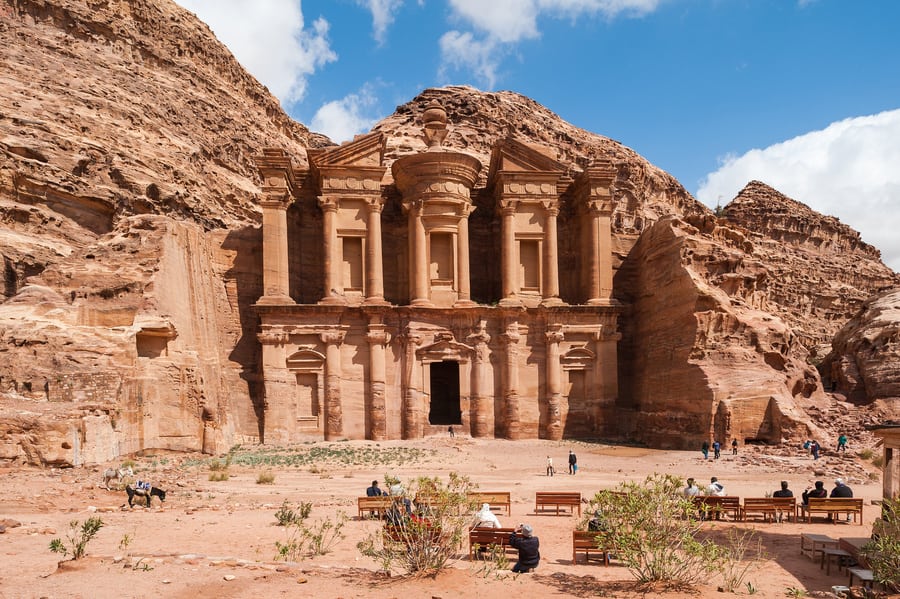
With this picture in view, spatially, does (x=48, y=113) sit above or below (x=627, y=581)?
above

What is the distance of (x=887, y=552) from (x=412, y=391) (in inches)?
966

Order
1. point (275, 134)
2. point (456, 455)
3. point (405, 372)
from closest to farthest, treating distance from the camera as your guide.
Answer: point (456, 455), point (405, 372), point (275, 134)

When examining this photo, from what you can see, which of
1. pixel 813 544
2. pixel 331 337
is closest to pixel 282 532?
pixel 813 544

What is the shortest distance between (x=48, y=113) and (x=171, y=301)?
37.3 feet

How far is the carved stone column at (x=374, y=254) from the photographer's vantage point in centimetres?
3347

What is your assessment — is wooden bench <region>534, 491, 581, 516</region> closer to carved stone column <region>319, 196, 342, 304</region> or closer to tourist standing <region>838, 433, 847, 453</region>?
tourist standing <region>838, 433, 847, 453</region>

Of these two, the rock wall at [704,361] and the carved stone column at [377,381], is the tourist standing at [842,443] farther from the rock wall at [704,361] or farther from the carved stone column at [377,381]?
the carved stone column at [377,381]

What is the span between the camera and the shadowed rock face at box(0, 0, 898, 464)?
784 inches

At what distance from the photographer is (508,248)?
3497cm

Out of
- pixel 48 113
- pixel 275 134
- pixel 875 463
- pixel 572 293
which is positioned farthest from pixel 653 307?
pixel 275 134

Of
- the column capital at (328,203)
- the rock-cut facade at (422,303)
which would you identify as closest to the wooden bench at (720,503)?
the rock-cut facade at (422,303)

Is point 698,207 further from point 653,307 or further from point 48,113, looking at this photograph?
point 48,113

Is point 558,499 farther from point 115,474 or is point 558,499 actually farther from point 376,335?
point 376,335

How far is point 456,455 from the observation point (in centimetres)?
2756
